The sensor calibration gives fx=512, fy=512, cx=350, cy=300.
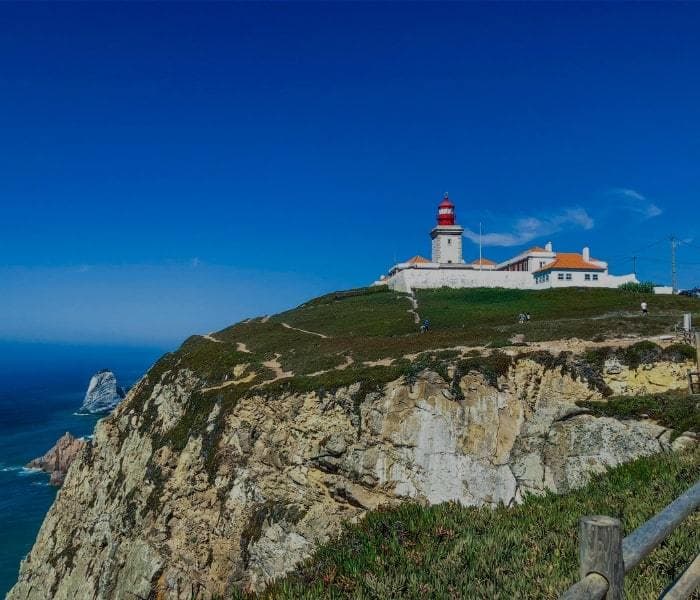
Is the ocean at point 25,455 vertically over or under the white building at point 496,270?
under

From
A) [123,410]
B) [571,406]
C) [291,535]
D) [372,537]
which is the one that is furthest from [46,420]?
[372,537]

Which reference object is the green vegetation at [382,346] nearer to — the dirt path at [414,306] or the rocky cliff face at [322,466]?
the dirt path at [414,306]

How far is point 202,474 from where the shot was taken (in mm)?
30219

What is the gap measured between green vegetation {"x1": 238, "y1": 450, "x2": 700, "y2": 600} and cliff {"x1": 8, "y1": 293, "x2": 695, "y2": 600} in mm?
13115

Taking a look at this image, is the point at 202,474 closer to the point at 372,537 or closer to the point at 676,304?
the point at 372,537

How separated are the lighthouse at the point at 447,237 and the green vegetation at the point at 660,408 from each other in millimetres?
56950

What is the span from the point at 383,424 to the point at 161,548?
14.3m

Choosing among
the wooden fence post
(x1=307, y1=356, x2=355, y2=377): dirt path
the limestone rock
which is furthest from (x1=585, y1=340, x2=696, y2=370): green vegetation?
the wooden fence post

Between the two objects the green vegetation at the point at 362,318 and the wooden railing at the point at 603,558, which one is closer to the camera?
the wooden railing at the point at 603,558

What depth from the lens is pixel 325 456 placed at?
89.8ft

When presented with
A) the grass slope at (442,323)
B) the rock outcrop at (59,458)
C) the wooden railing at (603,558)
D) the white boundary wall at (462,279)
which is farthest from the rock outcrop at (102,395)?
the wooden railing at (603,558)

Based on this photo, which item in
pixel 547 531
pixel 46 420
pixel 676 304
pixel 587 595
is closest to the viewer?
pixel 587 595

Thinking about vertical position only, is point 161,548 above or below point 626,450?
below

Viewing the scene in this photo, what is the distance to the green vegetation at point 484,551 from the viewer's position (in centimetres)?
619
